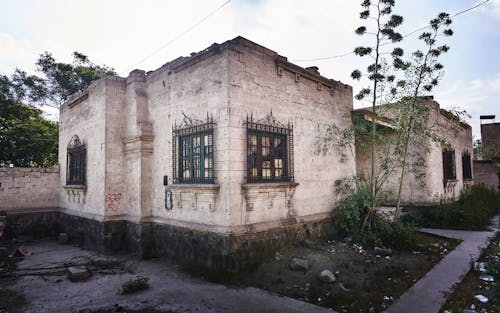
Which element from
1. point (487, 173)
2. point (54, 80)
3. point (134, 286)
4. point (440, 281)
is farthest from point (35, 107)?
point (487, 173)

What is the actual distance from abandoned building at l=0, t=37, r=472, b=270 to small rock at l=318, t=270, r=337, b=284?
1.41 m

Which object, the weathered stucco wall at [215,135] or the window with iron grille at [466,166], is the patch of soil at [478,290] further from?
the window with iron grille at [466,166]

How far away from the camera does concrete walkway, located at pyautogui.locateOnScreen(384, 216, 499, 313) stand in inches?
170

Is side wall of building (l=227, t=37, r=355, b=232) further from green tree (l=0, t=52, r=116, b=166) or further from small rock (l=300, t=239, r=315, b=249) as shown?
green tree (l=0, t=52, r=116, b=166)

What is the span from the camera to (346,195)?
31.0 feet

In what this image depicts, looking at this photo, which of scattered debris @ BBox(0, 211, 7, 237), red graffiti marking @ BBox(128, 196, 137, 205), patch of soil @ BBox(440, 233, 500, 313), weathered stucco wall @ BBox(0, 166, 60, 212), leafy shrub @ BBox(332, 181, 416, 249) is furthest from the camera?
weathered stucco wall @ BBox(0, 166, 60, 212)

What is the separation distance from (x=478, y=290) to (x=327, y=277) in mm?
2597

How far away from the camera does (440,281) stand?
5285mm

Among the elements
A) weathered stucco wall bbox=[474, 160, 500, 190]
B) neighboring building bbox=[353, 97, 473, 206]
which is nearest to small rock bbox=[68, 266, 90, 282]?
neighboring building bbox=[353, 97, 473, 206]

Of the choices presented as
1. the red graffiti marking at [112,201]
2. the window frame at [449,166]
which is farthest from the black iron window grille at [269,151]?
the window frame at [449,166]

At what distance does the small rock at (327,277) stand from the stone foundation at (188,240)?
139 centimetres

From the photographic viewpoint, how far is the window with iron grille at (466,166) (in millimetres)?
15246

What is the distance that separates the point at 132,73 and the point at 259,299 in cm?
739

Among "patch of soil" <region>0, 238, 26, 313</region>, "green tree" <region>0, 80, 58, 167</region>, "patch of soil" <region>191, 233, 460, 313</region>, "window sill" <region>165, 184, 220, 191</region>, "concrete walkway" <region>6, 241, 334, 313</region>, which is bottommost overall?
"patch of soil" <region>0, 238, 26, 313</region>
